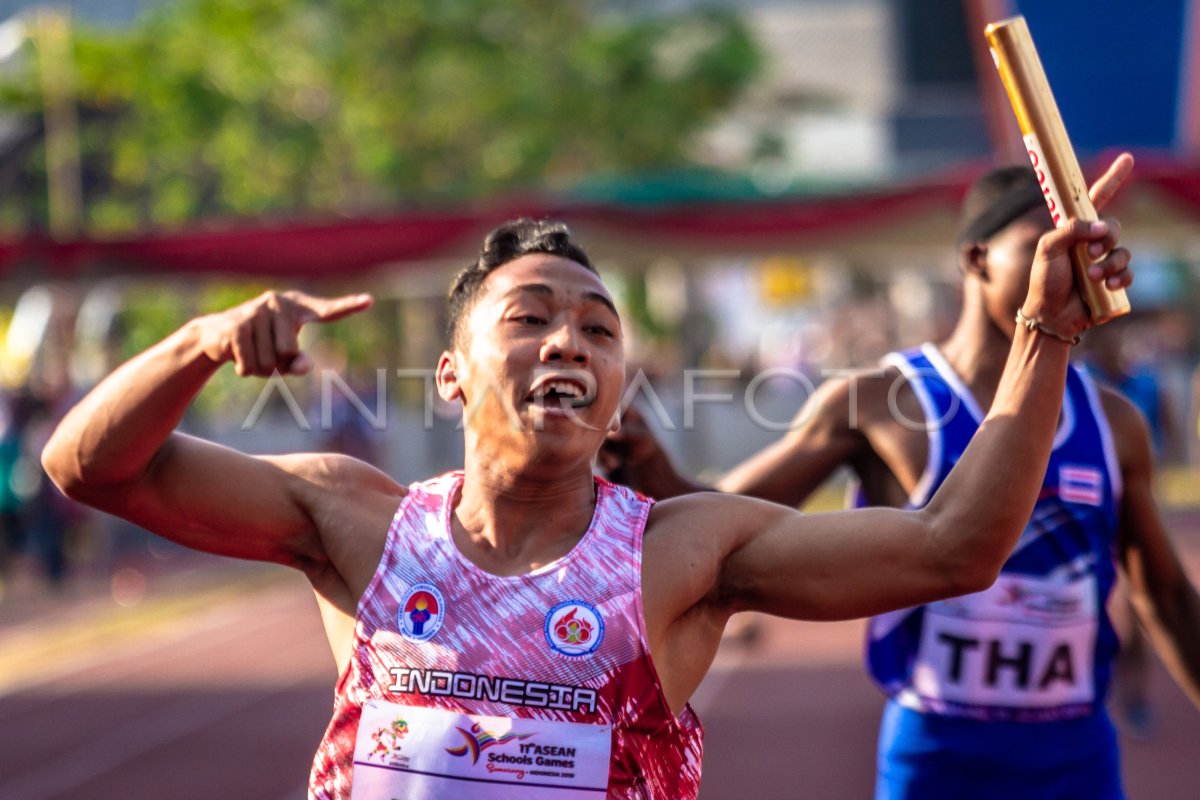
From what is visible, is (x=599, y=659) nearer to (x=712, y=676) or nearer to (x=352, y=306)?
(x=352, y=306)

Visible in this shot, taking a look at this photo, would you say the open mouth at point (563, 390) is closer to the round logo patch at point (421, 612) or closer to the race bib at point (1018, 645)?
the round logo patch at point (421, 612)

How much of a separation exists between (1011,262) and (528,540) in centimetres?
148

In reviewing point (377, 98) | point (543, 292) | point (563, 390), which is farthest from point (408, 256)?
point (563, 390)

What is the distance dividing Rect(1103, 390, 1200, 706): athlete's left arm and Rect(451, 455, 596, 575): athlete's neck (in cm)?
152

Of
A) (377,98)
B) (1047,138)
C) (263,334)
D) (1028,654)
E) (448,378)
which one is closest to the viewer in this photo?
(1047,138)

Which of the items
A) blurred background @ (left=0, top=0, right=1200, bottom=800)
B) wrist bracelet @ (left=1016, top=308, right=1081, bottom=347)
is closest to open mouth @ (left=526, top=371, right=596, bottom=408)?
wrist bracelet @ (left=1016, top=308, right=1081, bottom=347)

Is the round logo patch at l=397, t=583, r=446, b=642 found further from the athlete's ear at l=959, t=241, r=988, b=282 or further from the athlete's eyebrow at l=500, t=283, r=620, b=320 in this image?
the athlete's ear at l=959, t=241, r=988, b=282

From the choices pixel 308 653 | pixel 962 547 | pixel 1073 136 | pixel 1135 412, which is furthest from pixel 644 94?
pixel 962 547

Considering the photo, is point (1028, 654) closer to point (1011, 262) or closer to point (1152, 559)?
point (1152, 559)

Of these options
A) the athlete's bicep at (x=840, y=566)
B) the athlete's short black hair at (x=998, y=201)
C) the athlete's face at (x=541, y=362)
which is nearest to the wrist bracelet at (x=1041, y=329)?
the athlete's bicep at (x=840, y=566)

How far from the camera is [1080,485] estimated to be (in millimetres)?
3467

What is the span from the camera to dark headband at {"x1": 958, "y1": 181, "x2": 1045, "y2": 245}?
3521 mm

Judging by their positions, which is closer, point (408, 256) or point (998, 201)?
point (998, 201)

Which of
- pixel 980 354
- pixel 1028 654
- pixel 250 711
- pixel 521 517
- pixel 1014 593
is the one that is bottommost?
pixel 250 711
